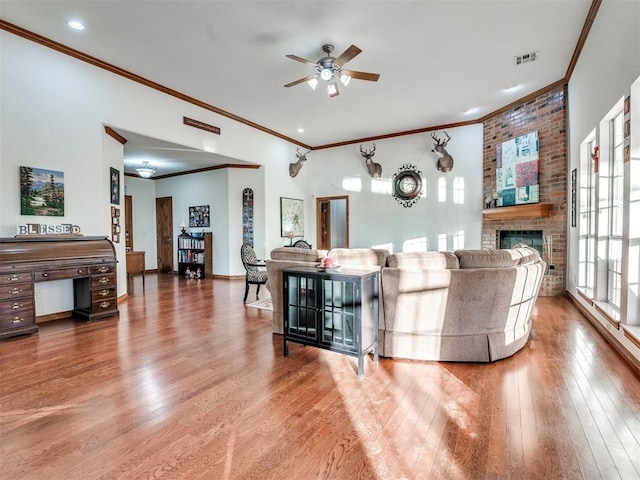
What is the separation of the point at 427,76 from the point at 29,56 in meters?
5.21

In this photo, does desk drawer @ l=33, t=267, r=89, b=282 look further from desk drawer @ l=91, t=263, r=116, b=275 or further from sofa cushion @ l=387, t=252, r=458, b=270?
sofa cushion @ l=387, t=252, r=458, b=270

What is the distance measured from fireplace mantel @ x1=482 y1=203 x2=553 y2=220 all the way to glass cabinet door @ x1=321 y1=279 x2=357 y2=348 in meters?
4.48

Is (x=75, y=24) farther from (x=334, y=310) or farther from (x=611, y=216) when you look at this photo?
(x=611, y=216)

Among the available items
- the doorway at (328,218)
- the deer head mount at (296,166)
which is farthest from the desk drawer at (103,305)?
the doorway at (328,218)

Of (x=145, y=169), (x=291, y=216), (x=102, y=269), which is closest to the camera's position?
(x=102, y=269)

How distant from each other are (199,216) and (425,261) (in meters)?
6.72

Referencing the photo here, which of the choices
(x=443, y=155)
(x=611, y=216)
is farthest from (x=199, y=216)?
(x=611, y=216)

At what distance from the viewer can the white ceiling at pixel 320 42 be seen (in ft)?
11.2

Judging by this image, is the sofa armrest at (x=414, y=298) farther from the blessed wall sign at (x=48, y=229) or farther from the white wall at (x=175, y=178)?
the white wall at (x=175, y=178)

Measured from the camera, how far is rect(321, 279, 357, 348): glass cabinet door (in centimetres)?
262

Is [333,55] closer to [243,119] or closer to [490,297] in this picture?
[243,119]

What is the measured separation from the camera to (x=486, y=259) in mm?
2814

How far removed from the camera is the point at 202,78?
16.1 feet

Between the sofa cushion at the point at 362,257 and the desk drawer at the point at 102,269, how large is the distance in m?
3.05
